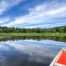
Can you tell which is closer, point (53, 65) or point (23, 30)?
point (53, 65)

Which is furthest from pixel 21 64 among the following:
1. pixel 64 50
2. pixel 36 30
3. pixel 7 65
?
pixel 36 30

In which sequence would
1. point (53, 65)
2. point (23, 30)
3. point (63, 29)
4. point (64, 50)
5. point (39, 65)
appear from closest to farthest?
1. point (53, 65)
2. point (64, 50)
3. point (39, 65)
4. point (63, 29)
5. point (23, 30)

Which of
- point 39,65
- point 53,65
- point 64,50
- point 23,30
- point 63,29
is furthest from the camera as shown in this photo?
point 23,30

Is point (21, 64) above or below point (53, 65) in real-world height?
below

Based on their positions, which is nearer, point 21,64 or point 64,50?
point 64,50

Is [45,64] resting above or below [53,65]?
below

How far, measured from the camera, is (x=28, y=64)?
26.1ft

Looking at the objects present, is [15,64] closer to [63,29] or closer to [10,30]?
[63,29]

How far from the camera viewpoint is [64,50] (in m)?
6.98

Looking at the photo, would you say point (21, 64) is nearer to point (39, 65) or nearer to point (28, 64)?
point (28, 64)

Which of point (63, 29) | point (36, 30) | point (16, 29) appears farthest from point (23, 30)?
point (63, 29)

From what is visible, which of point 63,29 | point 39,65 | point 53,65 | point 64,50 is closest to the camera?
point 53,65

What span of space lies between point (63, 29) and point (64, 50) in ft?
262

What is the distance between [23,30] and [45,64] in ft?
294
